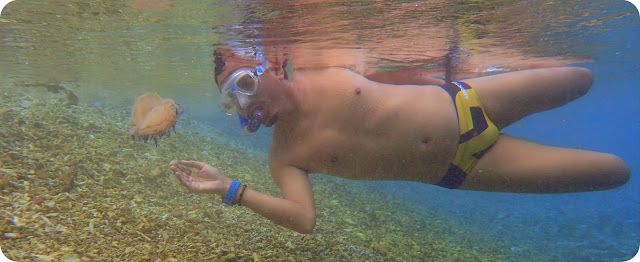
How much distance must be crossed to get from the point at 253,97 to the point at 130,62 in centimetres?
1518

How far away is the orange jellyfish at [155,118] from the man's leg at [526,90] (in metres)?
4.04

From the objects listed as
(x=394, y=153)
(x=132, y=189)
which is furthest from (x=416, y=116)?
(x=132, y=189)

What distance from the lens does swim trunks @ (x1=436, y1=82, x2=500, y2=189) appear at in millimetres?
3418

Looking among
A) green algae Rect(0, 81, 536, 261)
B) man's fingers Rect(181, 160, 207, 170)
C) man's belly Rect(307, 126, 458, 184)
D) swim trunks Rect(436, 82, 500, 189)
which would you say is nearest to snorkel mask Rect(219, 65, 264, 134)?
man's fingers Rect(181, 160, 207, 170)

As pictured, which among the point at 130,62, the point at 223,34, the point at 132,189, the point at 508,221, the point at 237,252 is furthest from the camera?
the point at 130,62

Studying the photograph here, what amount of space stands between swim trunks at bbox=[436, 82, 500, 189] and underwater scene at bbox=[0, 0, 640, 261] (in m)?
0.70

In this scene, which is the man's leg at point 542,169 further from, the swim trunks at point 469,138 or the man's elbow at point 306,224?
the man's elbow at point 306,224

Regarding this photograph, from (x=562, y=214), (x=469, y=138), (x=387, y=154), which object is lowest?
(x=562, y=214)

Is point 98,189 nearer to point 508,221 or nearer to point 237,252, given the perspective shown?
point 237,252

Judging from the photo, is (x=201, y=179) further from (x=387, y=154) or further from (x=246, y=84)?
(x=387, y=154)

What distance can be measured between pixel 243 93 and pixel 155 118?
170cm

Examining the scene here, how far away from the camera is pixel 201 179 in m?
3.09

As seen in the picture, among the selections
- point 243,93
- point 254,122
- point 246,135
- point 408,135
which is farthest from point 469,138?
point 246,135

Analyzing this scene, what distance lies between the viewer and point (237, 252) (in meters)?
3.79
